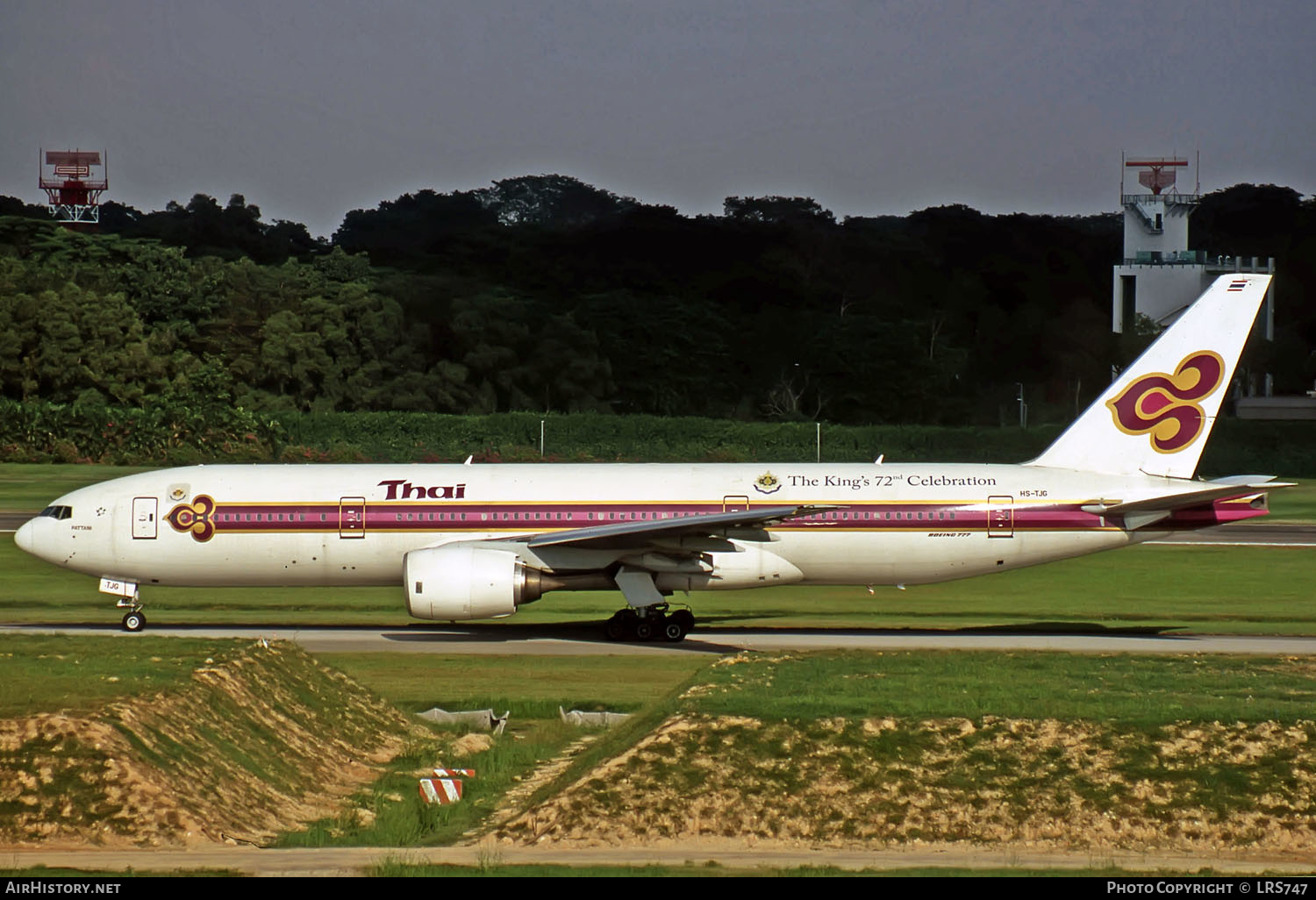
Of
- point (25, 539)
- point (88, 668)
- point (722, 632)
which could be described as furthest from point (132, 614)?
point (88, 668)

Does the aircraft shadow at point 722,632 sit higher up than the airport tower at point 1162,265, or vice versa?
the airport tower at point 1162,265

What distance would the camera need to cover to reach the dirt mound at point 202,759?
1652 cm

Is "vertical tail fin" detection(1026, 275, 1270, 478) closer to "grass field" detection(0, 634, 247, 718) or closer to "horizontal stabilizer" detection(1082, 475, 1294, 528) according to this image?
"horizontal stabilizer" detection(1082, 475, 1294, 528)

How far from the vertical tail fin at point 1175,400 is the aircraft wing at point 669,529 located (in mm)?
7312

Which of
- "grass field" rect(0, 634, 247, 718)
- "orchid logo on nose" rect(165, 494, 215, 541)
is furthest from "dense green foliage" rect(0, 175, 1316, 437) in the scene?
"grass field" rect(0, 634, 247, 718)

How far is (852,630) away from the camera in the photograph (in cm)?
3503

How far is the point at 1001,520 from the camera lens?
111 ft

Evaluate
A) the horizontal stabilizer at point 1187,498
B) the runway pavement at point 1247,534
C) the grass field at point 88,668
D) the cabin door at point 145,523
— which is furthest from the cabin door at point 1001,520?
the runway pavement at point 1247,534

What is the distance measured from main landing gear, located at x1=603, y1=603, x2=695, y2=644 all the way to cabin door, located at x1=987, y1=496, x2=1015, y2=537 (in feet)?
22.7

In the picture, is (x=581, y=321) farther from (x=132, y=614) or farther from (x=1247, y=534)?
(x=132, y=614)

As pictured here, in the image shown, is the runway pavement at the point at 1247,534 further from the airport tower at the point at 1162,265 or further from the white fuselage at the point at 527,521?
the airport tower at the point at 1162,265

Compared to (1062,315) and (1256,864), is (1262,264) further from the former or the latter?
(1256,864)

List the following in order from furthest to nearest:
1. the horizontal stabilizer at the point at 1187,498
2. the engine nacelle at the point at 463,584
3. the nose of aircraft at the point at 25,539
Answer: the nose of aircraft at the point at 25,539
the horizontal stabilizer at the point at 1187,498
the engine nacelle at the point at 463,584

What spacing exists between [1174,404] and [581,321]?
3255 inches
